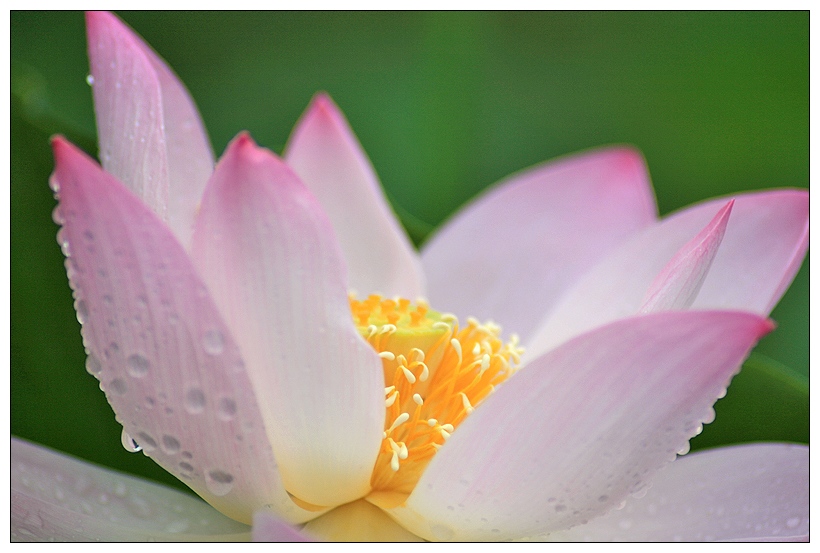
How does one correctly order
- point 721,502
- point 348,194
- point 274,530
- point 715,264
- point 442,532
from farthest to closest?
point 348,194
point 715,264
point 721,502
point 442,532
point 274,530

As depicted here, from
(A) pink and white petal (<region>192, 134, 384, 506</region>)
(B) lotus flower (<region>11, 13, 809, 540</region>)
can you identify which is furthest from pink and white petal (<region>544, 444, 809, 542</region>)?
(A) pink and white petal (<region>192, 134, 384, 506</region>)

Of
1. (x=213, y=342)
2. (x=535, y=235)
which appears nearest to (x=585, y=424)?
A: (x=213, y=342)

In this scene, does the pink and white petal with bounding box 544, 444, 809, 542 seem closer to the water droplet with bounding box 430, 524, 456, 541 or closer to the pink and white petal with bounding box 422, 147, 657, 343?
the water droplet with bounding box 430, 524, 456, 541

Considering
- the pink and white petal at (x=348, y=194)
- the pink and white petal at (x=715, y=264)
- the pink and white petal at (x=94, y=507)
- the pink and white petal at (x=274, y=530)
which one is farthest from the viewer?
the pink and white petal at (x=348, y=194)

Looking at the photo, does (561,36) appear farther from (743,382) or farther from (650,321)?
(650,321)

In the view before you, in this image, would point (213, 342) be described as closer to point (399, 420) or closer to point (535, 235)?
point (399, 420)

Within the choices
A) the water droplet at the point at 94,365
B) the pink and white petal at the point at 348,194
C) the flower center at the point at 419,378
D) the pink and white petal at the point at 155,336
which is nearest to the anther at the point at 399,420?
the flower center at the point at 419,378

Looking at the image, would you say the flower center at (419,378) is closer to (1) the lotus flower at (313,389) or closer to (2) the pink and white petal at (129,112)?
(1) the lotus flower at (313,389)
